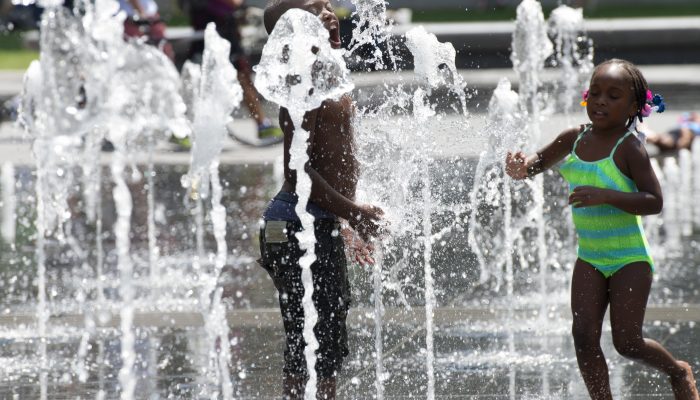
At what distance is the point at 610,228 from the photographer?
415 cm

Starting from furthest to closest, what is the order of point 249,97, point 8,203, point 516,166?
point 249,97, point 8,203, point 516,166

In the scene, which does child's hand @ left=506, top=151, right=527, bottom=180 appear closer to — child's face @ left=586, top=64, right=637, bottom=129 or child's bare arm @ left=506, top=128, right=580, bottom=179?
child's bare arm @ left=506, top=128, right=580, bottom=179

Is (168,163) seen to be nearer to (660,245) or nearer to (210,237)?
(210,237)

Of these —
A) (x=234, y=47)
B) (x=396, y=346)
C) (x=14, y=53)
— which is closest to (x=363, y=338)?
(x=396, y=346)

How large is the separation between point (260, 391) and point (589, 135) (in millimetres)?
1469

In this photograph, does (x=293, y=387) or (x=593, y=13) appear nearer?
(x=293, y=387)

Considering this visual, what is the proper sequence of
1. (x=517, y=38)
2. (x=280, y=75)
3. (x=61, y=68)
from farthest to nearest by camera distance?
(x=61, y=68)
(x=517, y=38)
(x=280, y=75)

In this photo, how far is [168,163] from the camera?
1125 centimetres

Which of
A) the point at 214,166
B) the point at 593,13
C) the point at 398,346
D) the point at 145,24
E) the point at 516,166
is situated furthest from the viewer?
the point at 593,13

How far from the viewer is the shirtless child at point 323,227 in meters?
3.96

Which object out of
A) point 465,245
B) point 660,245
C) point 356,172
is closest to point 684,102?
point 660,245

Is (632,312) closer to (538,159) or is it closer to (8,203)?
(538,159)

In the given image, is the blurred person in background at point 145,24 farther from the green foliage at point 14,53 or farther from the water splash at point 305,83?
the water splash at point 305,83

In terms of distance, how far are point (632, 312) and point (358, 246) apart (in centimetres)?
83
